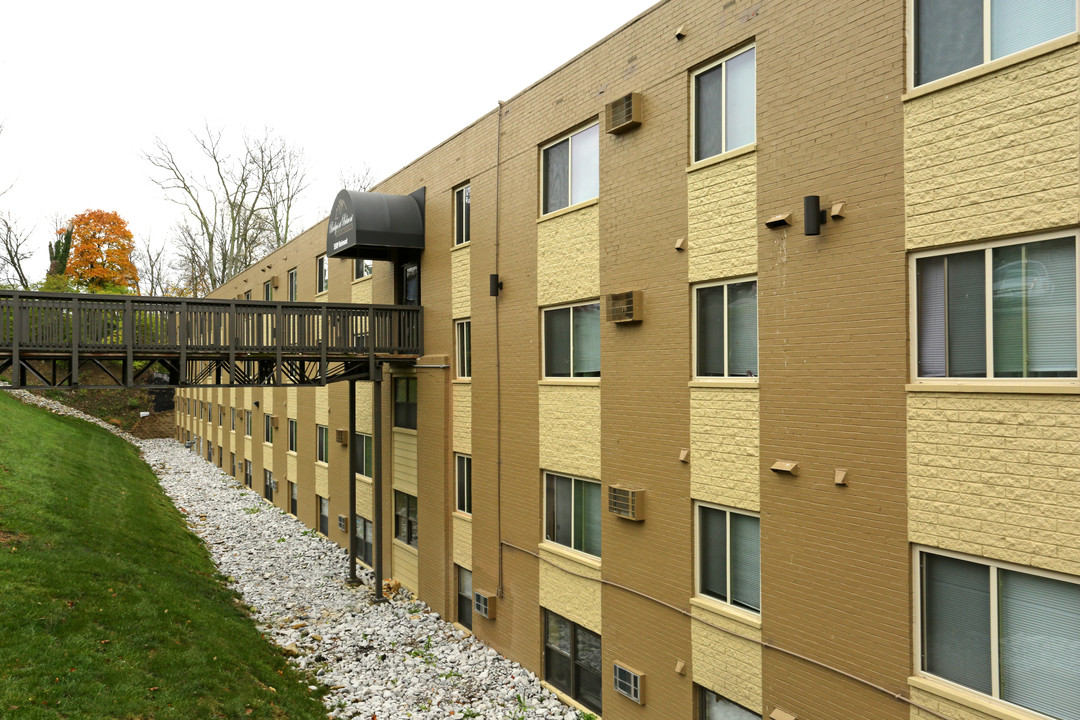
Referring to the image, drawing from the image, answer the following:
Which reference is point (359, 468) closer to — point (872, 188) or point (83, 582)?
point (83, 582)

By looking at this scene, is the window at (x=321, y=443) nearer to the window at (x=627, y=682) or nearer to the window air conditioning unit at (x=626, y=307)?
the window at (x=627, y=682)

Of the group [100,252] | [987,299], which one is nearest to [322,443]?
[987,299]

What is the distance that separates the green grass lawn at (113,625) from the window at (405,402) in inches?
225

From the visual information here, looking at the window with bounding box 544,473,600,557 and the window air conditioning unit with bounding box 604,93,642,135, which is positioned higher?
the window air conditioning unit with bounding box 604,93,642,135

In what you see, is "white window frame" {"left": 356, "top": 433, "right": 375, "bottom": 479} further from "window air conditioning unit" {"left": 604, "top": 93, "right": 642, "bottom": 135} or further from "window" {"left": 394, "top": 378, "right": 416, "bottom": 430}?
"window air conditioning unit" {"left": 604, "top": 93, "right": 642, "bottom": 135}

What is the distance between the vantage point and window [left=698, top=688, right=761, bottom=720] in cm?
881

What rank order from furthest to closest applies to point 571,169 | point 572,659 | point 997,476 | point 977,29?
point 571,169 < point 572,659 < point 977,29 < point 997,476

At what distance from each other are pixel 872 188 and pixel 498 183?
8.23 metres

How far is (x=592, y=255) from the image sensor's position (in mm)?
11359

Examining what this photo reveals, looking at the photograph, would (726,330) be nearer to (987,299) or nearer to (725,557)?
(725,557)

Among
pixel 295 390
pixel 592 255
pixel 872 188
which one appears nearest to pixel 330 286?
Answer: pixel 295 390

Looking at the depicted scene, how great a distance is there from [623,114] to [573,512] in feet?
21.2

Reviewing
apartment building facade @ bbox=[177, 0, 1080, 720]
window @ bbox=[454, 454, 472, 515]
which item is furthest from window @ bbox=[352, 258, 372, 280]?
window @ bbox=[454, 454, 472, 515]

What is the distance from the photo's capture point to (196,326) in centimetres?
1440
